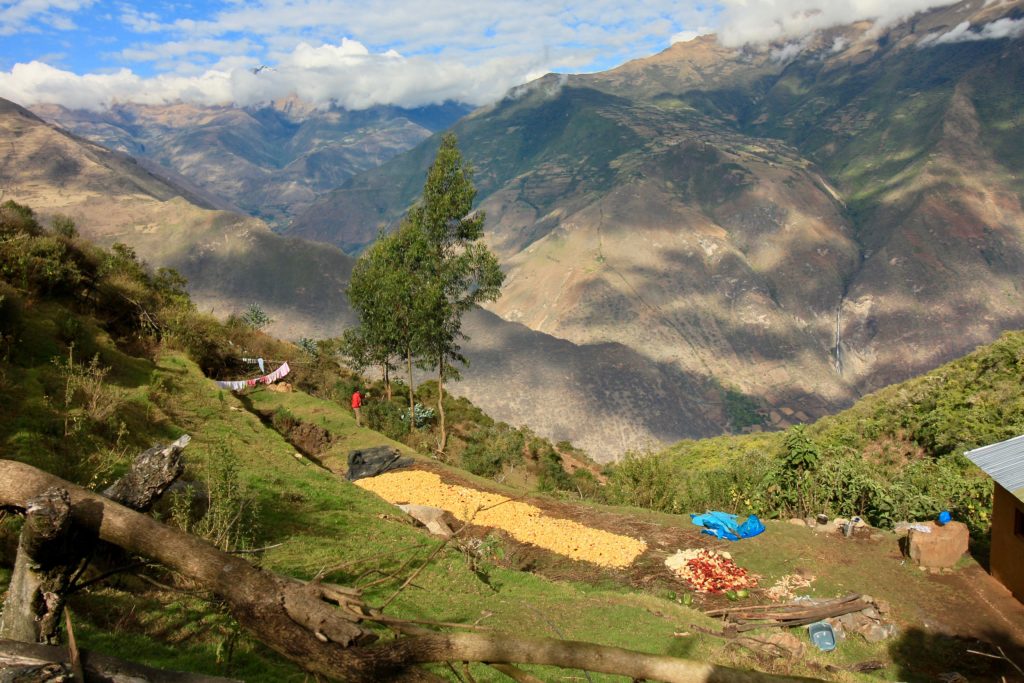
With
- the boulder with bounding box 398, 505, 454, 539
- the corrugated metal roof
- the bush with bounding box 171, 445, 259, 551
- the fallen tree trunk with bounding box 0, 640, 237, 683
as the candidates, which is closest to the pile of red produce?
the corrugated metal roof

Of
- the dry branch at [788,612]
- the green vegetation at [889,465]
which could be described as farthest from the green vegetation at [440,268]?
the dry branch at [788,612]

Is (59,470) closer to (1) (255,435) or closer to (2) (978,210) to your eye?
(1) (255,435)

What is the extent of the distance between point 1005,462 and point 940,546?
6.10ft

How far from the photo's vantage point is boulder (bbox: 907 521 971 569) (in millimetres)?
10617

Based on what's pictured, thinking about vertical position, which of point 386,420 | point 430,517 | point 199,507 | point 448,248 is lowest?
point 386,420

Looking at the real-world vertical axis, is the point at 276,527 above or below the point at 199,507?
below

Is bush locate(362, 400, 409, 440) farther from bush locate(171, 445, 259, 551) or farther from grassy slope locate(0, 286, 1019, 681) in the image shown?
bush locate(171, 445, 259, 551)

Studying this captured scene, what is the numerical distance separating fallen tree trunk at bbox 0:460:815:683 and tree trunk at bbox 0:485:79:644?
46 cm

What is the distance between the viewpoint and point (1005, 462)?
9961 mm

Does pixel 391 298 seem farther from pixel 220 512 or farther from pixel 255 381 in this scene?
pixel 220 512

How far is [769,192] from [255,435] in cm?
13623

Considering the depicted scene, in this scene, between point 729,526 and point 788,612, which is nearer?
point 788,612

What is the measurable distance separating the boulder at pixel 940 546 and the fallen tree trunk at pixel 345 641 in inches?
450

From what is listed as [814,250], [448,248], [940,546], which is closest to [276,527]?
[940,546]
